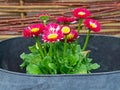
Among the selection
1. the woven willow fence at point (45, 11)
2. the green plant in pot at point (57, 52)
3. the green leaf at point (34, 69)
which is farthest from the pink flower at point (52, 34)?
the woven willow fence at point (45, 11)

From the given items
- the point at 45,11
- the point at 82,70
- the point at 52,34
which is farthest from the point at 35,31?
the point at 45,11

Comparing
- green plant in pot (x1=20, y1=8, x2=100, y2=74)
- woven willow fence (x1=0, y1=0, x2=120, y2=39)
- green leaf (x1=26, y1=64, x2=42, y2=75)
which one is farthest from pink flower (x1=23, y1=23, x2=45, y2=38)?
woven willow fence (x1=0, y1=0, x2=120, y2=39)

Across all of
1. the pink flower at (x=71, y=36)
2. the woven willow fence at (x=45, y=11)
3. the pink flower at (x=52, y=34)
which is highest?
the pink flower at (x=52, y=34)

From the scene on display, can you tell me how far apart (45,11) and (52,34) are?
1057 millimetres

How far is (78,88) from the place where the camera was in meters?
0.88

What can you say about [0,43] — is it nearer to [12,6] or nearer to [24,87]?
[24,87]

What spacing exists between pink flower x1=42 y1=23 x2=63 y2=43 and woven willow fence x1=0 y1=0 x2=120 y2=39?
1.00 metres

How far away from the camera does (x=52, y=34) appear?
3.20 ft

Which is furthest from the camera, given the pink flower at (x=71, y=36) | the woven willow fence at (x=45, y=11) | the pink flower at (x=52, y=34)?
the woven willow fence at (x=45, y=11)

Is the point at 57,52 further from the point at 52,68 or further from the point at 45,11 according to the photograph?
the point at 45,11

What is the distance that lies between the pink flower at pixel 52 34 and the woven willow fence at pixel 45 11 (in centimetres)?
100

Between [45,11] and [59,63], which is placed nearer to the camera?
[59,63]

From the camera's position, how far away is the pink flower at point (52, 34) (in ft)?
3.15

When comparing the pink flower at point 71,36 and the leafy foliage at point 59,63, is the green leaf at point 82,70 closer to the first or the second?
the leafy foliage at point 59,63
